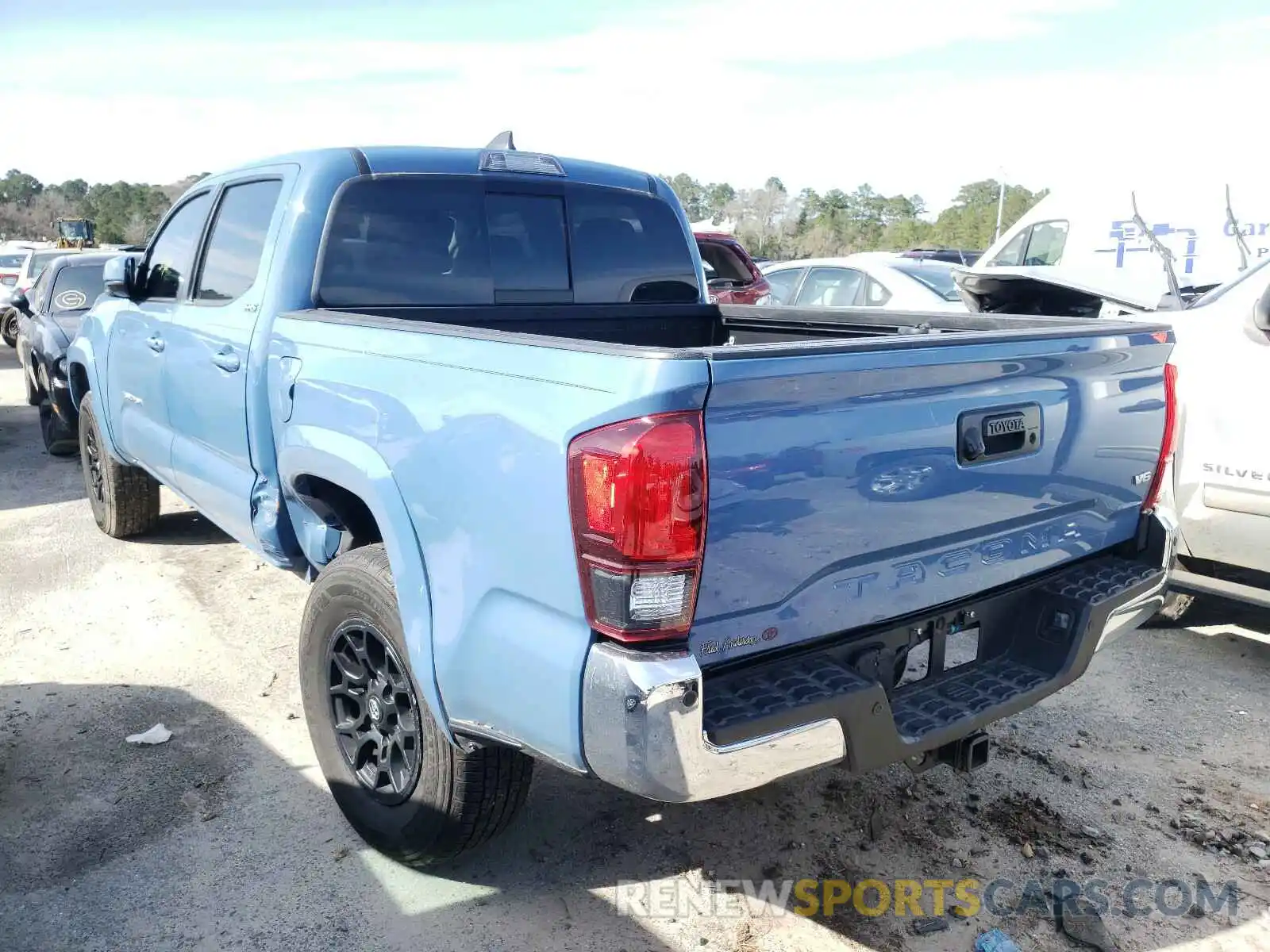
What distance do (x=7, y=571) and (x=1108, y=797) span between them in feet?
18.4

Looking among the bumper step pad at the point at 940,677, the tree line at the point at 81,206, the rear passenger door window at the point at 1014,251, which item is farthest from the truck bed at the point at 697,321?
the tree line at the point at 81,206

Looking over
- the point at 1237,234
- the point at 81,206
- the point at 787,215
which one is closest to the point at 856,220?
the point at 787,215

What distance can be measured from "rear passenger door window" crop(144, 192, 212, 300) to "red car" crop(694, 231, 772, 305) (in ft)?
19.4

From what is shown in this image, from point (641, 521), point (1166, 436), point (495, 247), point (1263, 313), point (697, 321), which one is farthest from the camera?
point (697, 321)

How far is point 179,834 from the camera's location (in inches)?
123

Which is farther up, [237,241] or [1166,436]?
[237,241]

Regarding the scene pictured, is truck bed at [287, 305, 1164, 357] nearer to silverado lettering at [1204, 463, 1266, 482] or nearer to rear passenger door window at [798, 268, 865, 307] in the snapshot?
silverado lettering at [1204, 463, 1266, 482]

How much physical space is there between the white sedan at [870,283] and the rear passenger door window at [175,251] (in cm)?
512

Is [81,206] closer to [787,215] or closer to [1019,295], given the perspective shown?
[787,215]

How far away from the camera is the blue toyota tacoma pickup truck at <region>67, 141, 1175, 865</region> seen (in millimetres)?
2012

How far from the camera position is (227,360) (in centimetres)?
358

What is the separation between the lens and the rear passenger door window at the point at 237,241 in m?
3.69

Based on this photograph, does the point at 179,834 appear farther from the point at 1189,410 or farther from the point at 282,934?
the point at 1189,410

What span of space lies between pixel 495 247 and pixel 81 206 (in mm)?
84077
